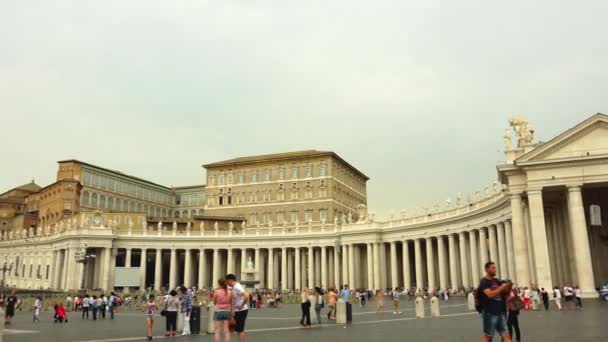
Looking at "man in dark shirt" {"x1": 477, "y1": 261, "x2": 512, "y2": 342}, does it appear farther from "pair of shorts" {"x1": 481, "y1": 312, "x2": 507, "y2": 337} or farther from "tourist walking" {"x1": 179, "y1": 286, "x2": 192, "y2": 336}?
"tourist walking" {"x1": 179, "y1": 286, "x2": 192, "y2": 336}

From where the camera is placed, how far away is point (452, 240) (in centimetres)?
6138

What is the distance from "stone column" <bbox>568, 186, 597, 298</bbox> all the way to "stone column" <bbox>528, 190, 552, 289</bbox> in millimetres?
1900

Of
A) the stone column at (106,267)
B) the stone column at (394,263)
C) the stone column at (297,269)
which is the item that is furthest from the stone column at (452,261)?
the stone column at (106,267)

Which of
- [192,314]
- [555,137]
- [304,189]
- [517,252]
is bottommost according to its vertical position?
[192,314]

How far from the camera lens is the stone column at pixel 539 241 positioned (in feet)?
120

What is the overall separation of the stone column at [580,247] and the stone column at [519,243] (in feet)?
11.3

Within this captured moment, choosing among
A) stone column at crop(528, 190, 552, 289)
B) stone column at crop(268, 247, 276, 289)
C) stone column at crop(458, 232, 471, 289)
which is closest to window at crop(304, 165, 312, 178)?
stone column at crop(268, 247, 276, 289)

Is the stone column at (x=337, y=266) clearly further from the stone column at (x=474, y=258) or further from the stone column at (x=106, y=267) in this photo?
the stone column at (x=106, y=267)

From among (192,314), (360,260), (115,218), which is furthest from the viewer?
(115,218)

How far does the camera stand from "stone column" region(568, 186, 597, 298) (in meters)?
35.3

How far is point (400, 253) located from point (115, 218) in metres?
50.2

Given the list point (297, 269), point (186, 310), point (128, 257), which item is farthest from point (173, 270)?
point (186, 310)

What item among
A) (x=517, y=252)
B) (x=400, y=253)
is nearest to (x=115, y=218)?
(x=400, y=253)

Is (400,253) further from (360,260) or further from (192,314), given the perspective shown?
(192,314)
